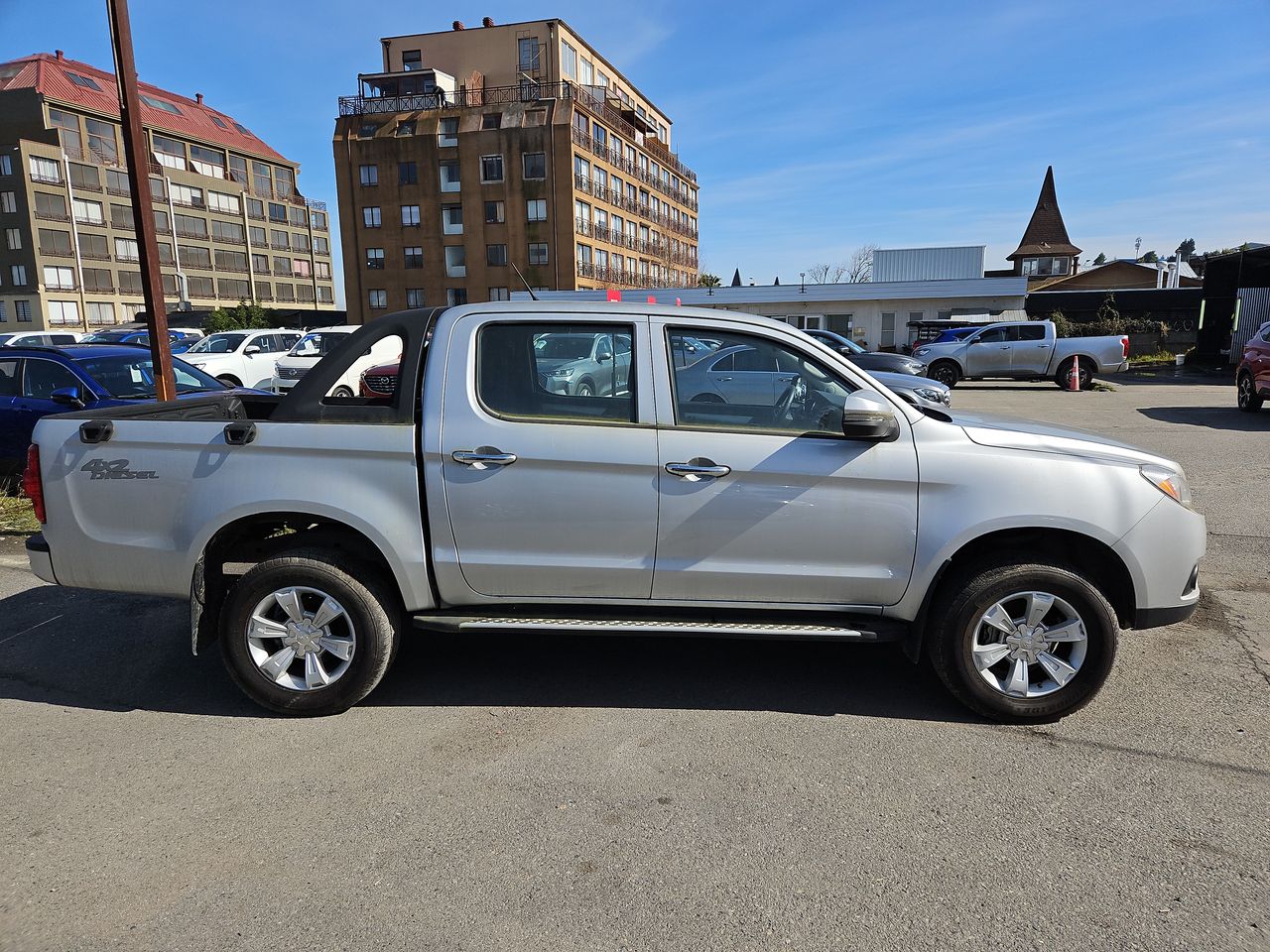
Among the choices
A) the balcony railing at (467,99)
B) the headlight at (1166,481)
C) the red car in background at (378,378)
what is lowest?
the headlight at (1166,481)

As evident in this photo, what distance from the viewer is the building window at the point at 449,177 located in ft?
184

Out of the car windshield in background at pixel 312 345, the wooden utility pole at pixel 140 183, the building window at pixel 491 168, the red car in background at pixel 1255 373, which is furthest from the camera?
the building window at pixel 491 168

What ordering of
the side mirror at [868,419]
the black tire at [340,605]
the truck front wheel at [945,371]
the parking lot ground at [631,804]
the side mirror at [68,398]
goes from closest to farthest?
the parking lot ground at [631,804] < the side mirror at [868,419] < the black tire at [340,605] < the side mirror at [68,398] < the truck front wheel at [945,371]

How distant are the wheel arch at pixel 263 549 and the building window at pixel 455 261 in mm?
55167

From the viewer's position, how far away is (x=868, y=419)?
3562mm

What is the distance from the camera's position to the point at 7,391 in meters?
8.84

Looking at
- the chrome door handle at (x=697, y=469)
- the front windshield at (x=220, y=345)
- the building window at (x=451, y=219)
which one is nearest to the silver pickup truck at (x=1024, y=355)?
the front windshield at (x=220, y=345)

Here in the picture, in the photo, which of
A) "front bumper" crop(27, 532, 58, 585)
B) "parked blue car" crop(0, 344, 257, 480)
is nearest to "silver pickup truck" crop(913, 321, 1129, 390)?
"parked blue car" crop(0, 344, 257, 480)

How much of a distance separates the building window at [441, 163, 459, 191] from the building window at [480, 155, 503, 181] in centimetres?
183

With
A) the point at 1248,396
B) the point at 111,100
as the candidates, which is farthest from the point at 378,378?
the point at 111,100

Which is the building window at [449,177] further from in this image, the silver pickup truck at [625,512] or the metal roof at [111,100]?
the silver pickup truck at [625,512]

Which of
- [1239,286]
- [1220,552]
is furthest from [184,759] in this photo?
[1239,286]

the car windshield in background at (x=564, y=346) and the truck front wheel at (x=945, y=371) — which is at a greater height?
the car windshield in background at (x=564, y=346)

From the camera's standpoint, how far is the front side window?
3805 millimetres
